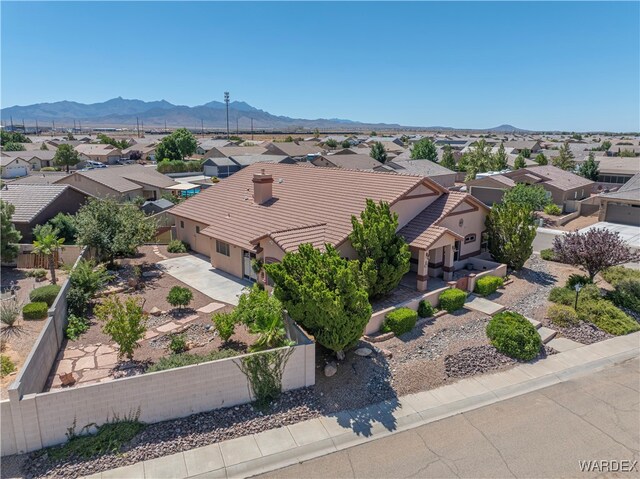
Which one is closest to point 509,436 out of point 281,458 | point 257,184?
point 281,458

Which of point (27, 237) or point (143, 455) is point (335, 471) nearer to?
point (143, 455)

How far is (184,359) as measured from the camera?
14531 millimetres

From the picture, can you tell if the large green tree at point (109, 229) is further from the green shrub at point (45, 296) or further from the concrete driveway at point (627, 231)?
the concrete driveway at point (627, 231)

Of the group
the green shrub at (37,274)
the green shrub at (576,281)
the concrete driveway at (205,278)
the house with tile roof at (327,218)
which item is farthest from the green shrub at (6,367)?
the green shrub at (576,281)

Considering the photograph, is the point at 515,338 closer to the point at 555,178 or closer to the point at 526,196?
the point at 526,196

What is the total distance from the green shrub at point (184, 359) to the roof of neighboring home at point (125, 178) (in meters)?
32.8

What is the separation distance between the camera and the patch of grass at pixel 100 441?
11.8 m

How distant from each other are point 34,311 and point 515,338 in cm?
1964

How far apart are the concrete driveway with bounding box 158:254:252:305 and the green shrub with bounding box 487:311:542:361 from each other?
37.8 feet

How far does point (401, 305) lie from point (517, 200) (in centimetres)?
2603

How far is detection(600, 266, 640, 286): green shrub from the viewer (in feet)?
84.0

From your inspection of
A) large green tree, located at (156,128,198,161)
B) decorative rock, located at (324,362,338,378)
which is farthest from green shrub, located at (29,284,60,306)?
large green tree, located at (156,128,198,161)

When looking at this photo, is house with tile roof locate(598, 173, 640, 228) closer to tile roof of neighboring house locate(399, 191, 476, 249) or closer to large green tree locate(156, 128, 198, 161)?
tile roof of neighboring house locate(399, 191, 476, 249)

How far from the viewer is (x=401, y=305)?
19.8 meters
